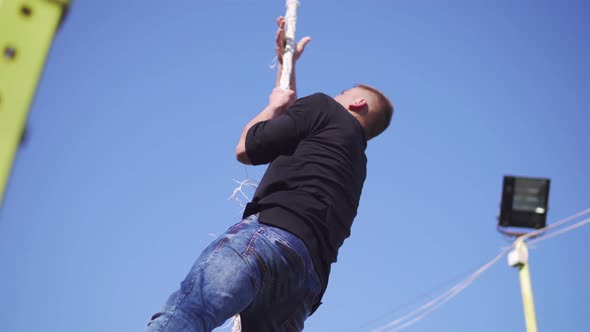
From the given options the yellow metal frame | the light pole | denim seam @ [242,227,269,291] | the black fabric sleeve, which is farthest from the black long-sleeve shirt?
the light pole

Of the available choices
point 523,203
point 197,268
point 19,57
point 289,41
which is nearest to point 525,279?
point 523,203

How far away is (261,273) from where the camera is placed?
7.82 ft

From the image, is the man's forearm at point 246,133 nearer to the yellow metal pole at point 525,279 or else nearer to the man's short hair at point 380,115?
the man's short hair at point 380,115

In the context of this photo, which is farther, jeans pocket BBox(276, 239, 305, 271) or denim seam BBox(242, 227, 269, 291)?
jeans pocket BBox(276, 239, 305, 271)

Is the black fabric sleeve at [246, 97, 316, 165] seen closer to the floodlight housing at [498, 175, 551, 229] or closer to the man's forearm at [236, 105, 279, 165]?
the man's forearm at [236, 105, 279, 165]

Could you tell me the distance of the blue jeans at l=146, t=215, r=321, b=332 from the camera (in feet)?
7.11

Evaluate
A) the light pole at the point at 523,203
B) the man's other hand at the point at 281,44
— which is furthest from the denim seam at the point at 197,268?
the light pole at the point at 523,203

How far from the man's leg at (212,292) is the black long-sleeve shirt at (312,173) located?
0.26 m

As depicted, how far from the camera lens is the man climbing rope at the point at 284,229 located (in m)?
2.22

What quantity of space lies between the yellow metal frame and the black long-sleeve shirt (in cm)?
174

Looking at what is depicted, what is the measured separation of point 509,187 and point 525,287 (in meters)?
1.11

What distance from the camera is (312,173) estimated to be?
2695mm

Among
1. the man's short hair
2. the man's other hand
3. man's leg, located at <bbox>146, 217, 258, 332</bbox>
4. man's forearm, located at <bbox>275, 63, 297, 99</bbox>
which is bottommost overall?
man's leg, located at <bbox>146, 217, 258, 332</bbox>

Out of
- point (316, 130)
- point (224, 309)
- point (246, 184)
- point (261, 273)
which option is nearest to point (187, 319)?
point (224, 309)
